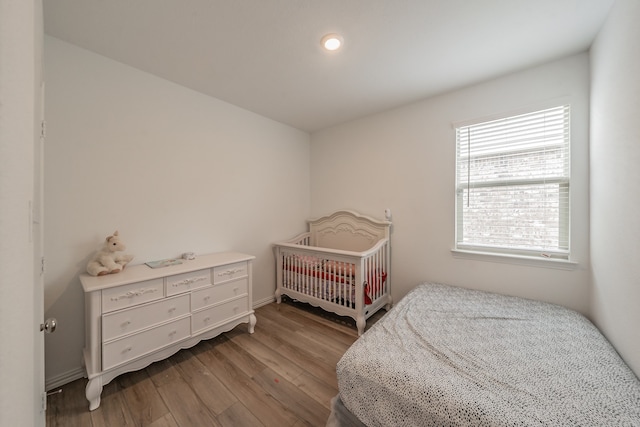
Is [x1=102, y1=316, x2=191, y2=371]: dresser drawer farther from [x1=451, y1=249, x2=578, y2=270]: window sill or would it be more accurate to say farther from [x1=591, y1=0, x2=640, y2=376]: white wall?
[x1=591, y1=0, x2=640, y2=376]: white wall

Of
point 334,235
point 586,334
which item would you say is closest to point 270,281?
point 334,235

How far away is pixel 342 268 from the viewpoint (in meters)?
2.39

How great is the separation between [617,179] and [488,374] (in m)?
1.32

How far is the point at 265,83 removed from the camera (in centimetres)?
218

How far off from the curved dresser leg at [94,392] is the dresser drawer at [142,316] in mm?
241

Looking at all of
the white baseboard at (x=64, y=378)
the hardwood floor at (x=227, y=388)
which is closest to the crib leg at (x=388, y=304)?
the hardwood floor at (x=227, y=388)

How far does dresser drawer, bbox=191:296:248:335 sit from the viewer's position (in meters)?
1.87

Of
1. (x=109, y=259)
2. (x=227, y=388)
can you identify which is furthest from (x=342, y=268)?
(x=109, y=259)

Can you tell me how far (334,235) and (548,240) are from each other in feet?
6.91

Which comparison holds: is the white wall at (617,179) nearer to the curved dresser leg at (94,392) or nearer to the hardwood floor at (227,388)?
the hardwood floor at (227,388)

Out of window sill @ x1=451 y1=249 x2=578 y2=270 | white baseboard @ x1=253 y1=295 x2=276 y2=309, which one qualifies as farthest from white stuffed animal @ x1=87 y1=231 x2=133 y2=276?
window sill @ x1=451 y1=249 x2=578 y2=270

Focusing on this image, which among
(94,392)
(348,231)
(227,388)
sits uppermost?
(348,231)

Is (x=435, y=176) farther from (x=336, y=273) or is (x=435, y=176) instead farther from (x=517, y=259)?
(x=336, y=273)

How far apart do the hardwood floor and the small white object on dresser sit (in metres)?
0.14
